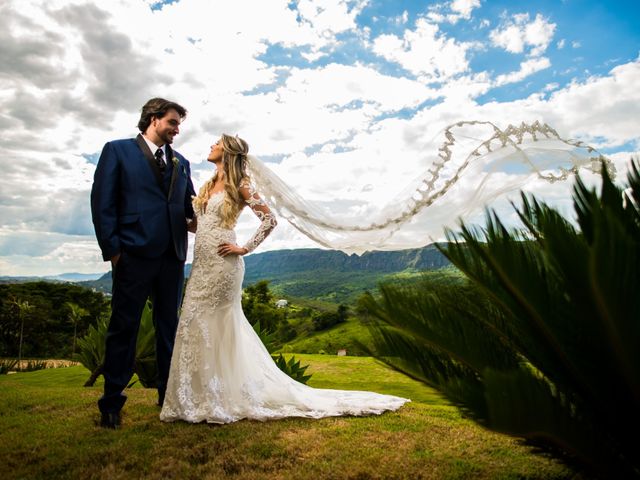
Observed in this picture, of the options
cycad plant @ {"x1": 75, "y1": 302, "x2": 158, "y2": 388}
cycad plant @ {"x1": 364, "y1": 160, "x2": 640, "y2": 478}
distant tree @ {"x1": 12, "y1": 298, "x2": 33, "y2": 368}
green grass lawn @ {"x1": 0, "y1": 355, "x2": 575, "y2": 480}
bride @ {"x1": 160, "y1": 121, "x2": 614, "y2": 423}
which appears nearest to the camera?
cycad plant @ {"x1": 364, "y1": 160, "x2": 640, "y2": 478}

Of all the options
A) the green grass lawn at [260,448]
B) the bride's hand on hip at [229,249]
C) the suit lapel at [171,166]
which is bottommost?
the green grass lawn at [260,448]

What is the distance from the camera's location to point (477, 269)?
6.93ft

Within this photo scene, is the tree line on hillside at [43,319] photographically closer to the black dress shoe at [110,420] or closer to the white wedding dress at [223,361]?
the black dress shoe at [110,420]

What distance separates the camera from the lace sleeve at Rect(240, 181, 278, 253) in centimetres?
441

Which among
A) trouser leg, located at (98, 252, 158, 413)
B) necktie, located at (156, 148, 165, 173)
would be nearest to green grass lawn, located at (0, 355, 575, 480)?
trouser leg, located at (98, 252, 158, 413)

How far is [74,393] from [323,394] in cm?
303

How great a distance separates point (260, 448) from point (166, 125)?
2914mm

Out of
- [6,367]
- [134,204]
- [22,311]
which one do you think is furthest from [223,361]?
[22,311]

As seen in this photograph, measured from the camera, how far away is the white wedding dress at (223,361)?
4.07m

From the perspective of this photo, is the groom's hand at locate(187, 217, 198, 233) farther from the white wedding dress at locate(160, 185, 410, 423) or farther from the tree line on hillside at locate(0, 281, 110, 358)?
the tree line on hillside at locate(0, 281, 110, 358)

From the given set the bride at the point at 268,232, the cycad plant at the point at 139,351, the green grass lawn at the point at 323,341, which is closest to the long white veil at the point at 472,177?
the bride at the point at 268,232

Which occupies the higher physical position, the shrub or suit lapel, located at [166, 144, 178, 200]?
suit lapel, located at [166, 144, 178, 200]

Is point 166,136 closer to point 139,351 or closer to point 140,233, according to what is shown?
point 140,233

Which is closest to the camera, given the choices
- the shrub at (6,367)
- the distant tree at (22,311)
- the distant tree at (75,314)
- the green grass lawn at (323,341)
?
the shrub at (6,367)
